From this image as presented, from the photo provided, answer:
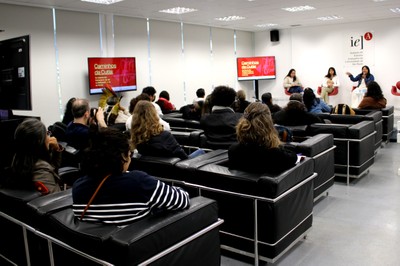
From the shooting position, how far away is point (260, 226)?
2.88 metres

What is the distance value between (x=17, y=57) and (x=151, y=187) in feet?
5.71

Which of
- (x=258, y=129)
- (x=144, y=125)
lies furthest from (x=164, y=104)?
(x=258, y=129)

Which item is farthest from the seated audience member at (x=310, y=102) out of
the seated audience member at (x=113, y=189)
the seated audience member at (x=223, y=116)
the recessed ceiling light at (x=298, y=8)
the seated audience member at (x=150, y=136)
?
the seated audience member at (x=113, y=189)

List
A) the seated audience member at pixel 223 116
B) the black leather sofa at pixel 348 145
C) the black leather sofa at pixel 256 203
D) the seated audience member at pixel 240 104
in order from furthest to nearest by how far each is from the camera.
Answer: the seated audience member at pixel 240 104 < the black leather sofa at pixel 348 145 < the seated audience member at pixel 223 116 < the black leather sofa at pixel 256 203

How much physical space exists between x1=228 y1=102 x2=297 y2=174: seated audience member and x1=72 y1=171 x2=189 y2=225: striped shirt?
3.55 feet

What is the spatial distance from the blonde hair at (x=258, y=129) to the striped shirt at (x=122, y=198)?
44.2 inches

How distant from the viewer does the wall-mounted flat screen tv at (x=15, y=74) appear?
290 cm

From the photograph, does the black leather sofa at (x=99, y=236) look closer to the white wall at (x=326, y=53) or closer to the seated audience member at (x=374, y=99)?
the seated audience member at (x=374, y=99)

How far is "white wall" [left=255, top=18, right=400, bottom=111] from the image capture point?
1138 centimetres

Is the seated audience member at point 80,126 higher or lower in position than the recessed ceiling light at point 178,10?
lower

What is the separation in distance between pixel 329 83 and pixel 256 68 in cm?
247

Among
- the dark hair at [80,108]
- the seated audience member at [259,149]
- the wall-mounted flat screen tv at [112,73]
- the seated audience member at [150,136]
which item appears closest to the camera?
the seated audience member at [259,149]

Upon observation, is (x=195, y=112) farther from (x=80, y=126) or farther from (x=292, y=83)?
(x=292, y=83)

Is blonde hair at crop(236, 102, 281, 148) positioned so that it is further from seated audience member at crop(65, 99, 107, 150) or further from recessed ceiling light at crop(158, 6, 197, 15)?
recessed ceiling light at crop(158, 6, 197, 15)
